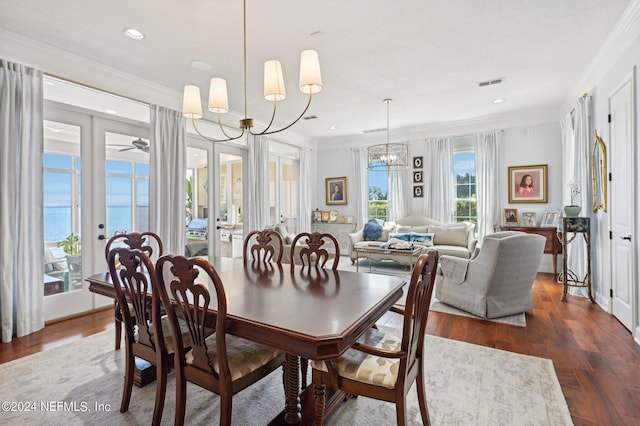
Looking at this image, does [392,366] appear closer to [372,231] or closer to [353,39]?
[353,39]

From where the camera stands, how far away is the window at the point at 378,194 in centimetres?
725

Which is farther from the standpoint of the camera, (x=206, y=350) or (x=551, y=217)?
(x=551, y=217)

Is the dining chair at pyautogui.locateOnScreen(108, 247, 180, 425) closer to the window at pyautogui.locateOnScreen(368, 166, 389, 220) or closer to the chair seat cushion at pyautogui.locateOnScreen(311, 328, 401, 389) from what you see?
the chair seat cushion at pyautogui.locateOnScreen(311, 328, 401, 389)

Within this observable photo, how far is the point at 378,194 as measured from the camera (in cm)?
734

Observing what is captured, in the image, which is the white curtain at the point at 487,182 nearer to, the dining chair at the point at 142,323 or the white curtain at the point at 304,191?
the white curtain at the point at 304,191

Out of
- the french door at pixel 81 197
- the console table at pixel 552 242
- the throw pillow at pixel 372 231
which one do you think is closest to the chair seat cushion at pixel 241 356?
the french door at pixel 81 197

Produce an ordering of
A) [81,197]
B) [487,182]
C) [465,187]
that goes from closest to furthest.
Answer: [81,197], [487,182], [465,187]

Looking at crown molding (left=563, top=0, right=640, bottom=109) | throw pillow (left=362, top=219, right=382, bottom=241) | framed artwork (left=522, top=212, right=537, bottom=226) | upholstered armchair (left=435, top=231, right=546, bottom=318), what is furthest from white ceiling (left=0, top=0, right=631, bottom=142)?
throw pillow (left=362, top=219, right=382, bottom=241)

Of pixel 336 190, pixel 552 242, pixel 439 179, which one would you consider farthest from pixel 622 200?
pixel 336 190

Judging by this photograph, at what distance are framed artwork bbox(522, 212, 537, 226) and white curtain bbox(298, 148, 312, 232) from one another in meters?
4.38

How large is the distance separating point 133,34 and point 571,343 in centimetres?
475

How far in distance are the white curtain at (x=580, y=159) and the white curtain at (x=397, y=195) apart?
9.27ft

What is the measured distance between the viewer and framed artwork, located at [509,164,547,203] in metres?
5.62

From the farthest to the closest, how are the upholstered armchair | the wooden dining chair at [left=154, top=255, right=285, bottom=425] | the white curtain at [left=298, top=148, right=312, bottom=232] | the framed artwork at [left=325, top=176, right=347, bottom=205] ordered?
the framed artwork at [left=325, top=176, right=347, bottom=205]
the white curtain at [left=298, top=148, right=312, bottom=232]
the upholstered armchair
the wooden dining chair at [left=154, top=255, right=285, bottom=425]
